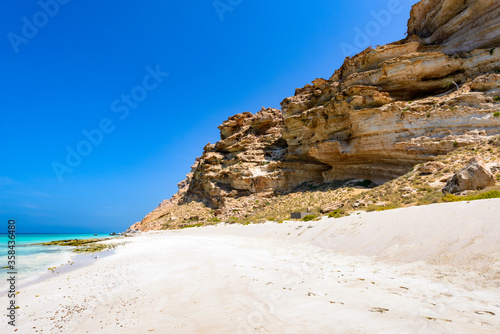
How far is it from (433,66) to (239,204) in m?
29.7

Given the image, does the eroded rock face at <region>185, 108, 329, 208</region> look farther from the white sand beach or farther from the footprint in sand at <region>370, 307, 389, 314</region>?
the footprint in sand at <region>370, 307, 389, 314</region>

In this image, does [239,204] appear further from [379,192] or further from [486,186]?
[486,186]

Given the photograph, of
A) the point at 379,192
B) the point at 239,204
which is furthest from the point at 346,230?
the point at 239,204

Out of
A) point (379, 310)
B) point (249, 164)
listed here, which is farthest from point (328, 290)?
point (249, 164)

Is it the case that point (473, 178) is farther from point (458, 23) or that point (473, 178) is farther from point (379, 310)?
point (458, 23)

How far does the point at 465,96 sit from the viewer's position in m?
21.6

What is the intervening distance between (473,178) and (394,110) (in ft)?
51.7

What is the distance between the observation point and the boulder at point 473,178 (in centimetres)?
1098

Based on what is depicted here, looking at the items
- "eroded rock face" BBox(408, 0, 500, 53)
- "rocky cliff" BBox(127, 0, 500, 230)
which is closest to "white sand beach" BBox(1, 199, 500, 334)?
"rocky cliff" BBox(127, 0, 500, 230)

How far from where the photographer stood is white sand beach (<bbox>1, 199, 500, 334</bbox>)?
3193mm

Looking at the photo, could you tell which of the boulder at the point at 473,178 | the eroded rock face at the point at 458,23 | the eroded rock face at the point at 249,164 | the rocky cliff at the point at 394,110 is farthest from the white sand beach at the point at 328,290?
the eroded rock face at the point at 458,23

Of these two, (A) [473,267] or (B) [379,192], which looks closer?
(A) [473,267]

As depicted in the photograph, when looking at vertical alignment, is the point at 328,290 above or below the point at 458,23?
below

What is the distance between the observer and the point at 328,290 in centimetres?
448
